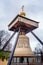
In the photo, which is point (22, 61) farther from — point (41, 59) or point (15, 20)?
point (15, 20)

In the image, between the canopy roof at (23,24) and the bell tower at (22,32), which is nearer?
the bell tower at (22,32)

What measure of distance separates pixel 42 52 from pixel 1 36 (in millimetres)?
9833

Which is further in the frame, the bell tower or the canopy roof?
the canopy roof

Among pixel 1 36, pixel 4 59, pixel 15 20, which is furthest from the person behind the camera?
pixel 1 36

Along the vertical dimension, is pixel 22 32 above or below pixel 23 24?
below

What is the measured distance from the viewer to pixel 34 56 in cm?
690

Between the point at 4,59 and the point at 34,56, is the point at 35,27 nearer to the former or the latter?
the point at 34,56

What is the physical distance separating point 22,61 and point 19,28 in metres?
1.28

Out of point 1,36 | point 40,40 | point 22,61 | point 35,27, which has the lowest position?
point 1,36

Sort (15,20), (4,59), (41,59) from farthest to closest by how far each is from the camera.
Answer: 1. (4,59)
2. (15,20)
3. (41,59)

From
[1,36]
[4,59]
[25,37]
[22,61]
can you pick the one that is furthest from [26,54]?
[1,36]

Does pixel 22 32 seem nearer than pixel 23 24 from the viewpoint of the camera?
No

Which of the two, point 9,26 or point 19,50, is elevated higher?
point 9,26

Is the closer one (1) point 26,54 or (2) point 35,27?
(1) point 26,54
